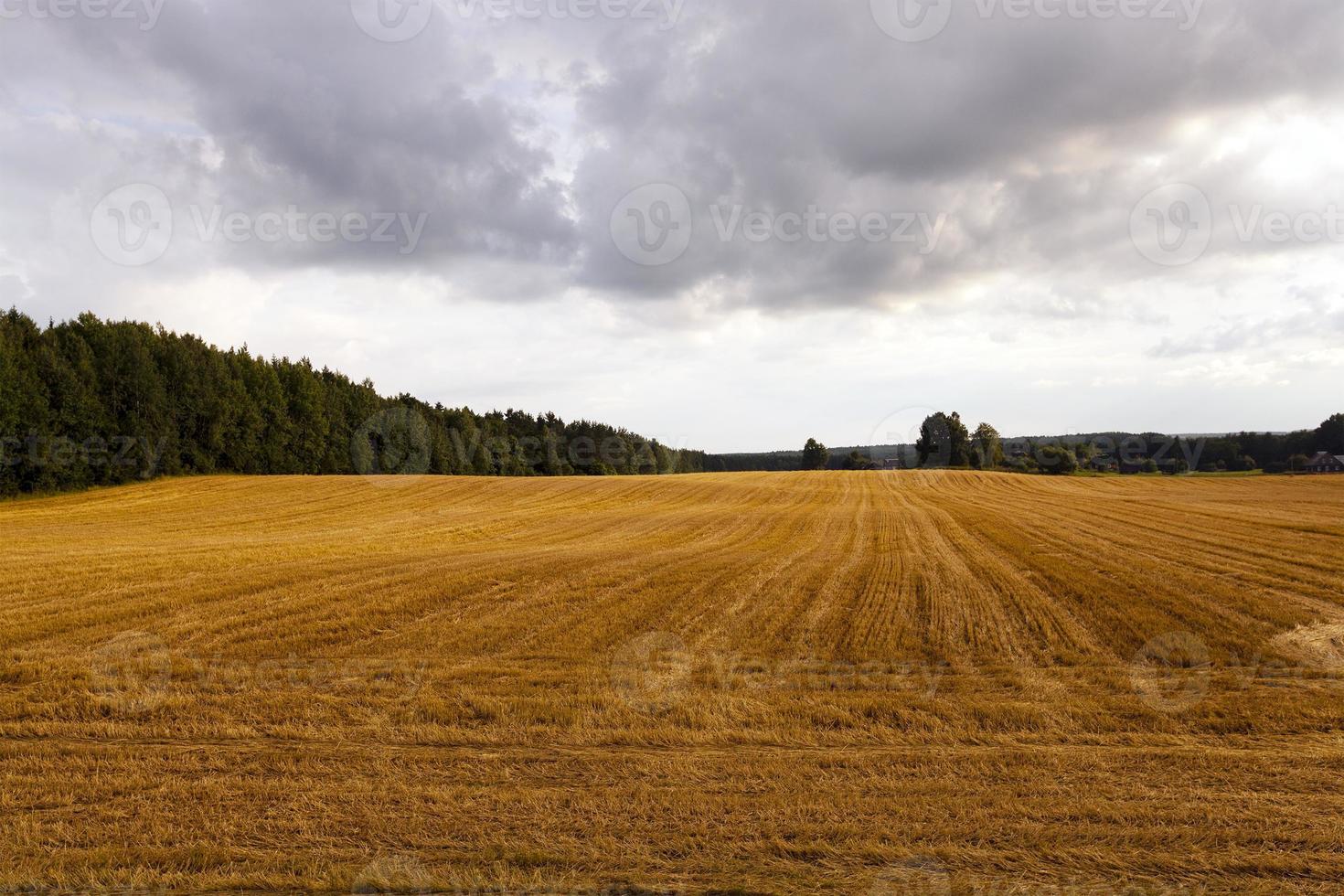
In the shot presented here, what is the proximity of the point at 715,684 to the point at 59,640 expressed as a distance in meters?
10.7

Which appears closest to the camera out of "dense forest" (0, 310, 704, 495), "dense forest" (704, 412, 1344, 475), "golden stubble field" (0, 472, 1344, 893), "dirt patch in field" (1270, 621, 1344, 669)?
"golden stubble field" (0, 472, 1344, 893)

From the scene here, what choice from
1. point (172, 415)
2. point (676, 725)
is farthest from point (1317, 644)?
point (172, 415)

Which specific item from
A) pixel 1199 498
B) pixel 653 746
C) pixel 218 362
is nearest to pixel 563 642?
pixel 653 746

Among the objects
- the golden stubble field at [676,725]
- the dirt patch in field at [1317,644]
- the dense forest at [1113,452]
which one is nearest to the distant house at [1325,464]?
the dense forest at [1113,452]

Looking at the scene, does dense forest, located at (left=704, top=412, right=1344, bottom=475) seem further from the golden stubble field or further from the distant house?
the golden stubble field

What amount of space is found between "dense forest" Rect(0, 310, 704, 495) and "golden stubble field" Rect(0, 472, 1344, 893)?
37.1 metres

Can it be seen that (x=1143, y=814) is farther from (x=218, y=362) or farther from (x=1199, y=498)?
(x=218, y=362)

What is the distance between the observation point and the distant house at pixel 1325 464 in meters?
94.9

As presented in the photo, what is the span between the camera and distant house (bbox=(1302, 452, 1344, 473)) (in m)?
94.9

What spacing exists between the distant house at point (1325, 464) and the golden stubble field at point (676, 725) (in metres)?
105

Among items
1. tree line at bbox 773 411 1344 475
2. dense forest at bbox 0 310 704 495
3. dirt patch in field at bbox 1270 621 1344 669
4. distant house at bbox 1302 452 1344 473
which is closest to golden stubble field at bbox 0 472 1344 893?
dirt patch in field at bbox 1270 621 1344 669

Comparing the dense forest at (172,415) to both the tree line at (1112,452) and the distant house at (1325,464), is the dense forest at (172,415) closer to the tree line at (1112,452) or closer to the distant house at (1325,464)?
the tree line at (1112,452)

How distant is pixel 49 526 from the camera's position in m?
32.3

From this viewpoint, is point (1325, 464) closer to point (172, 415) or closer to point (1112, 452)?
point (1112, 452)
